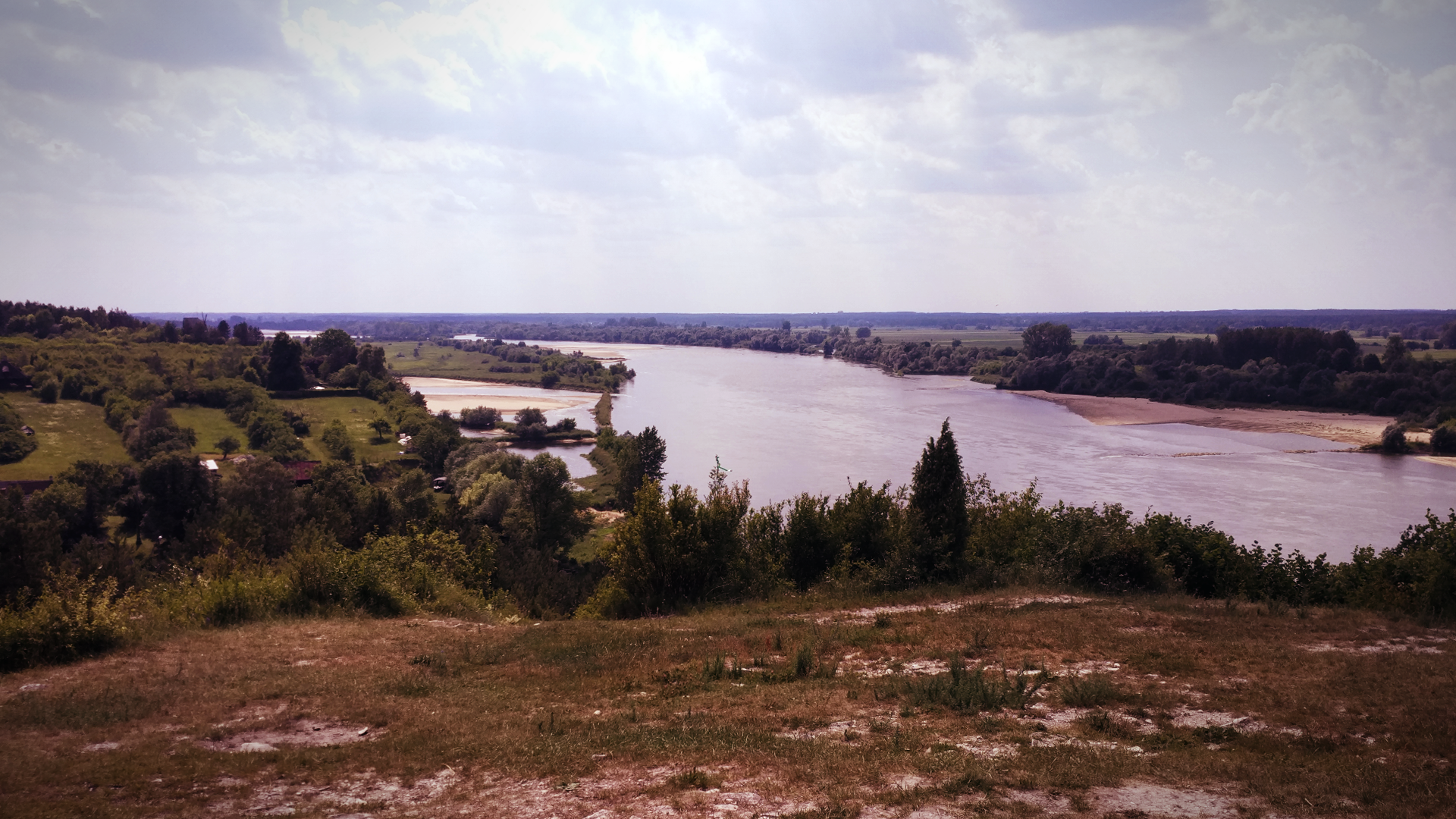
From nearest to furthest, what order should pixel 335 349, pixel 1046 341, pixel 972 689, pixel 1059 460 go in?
pixel 972 689 < pixel 1059 460 < pixel 335 349 < pixel 1046 341

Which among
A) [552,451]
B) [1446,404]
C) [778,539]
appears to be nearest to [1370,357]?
[1446,404]

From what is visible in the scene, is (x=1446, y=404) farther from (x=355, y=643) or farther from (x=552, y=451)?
(x=355, y=643)

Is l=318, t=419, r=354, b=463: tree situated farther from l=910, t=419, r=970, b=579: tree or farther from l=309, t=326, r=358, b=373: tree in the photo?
l=910, t=419, r=970, b=579: tree

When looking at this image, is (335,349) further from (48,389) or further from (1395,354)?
(1395,354)

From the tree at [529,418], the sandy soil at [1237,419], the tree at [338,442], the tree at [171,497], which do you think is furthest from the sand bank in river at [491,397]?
the sandy soil at [1237,419]

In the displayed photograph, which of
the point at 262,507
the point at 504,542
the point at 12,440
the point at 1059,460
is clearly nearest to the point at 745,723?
the point at 504,542

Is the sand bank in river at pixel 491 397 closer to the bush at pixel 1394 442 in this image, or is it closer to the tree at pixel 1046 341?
the tree at pixel 1046 341
